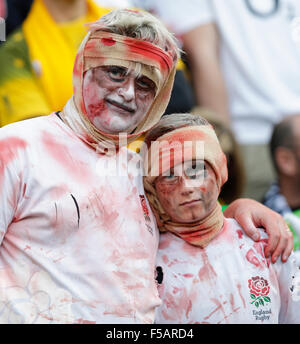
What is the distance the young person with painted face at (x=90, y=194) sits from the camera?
2148 mm

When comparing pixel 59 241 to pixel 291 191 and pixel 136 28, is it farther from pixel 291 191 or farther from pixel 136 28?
pixel 291 191

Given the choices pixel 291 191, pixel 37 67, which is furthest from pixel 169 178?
pixel 291 191

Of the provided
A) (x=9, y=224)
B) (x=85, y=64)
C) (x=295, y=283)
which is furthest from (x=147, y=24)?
(x=295, y=283)

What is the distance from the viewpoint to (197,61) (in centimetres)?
410

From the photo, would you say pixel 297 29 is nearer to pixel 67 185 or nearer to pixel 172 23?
pixel 172 23

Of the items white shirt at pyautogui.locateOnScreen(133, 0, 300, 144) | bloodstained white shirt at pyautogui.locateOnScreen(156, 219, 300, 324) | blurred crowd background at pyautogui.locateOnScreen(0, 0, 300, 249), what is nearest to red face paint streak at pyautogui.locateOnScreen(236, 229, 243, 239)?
bloodstained white shirt at pyautogui.locateOnScreen(156, 219, 300, 324)

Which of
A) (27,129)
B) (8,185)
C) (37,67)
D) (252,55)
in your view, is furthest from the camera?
(252,55)

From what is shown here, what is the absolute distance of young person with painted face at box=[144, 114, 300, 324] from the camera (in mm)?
2387

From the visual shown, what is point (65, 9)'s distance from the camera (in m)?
3.65

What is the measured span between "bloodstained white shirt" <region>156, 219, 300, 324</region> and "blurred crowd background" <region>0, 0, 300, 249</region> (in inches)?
41.9

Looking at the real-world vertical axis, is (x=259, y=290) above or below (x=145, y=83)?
below

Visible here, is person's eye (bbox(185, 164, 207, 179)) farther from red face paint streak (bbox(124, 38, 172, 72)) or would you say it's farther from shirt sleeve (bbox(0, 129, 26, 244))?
shirt sleeve (bbox(0, 129, 26, 244))

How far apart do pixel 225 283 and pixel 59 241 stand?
24.6 inches

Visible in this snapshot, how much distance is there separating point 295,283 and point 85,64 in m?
1.08
